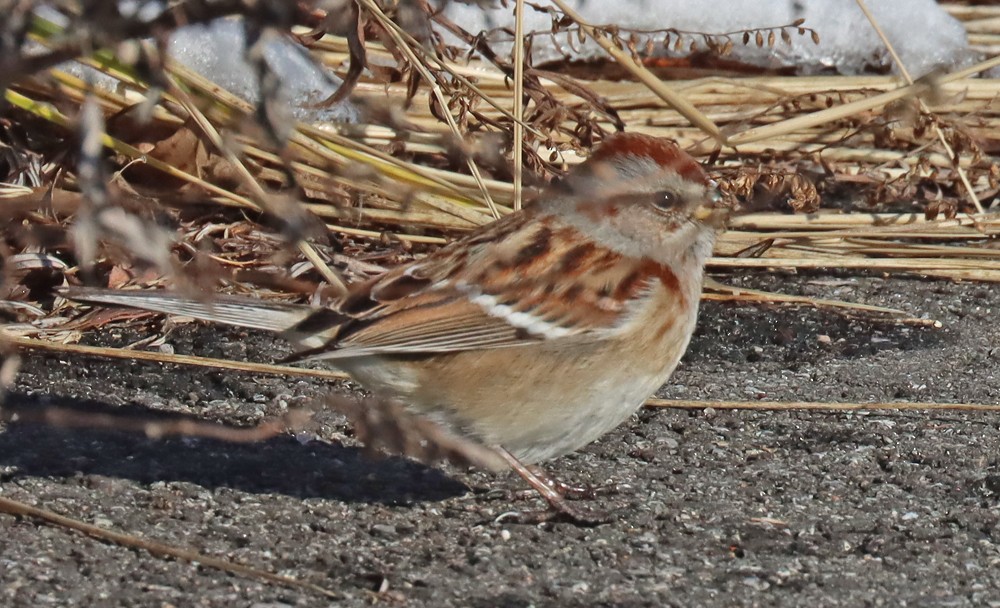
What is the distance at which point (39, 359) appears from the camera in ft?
12.6

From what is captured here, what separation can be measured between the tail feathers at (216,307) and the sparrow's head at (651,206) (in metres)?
0.75

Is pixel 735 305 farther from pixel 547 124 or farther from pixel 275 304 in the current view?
pixel 275 304

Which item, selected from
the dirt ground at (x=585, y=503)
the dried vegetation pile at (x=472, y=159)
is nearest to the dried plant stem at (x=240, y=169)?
the dried vegetation pile at (x=472, y=159)

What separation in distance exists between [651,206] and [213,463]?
4.05 feet

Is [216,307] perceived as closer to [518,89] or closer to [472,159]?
[472,159]

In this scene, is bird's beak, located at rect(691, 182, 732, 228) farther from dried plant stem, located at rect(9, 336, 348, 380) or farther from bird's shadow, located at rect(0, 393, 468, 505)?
dried plant stem, located at rect(9, 336, 348, 380)

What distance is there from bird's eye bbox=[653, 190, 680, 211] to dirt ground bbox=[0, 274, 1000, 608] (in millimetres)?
590

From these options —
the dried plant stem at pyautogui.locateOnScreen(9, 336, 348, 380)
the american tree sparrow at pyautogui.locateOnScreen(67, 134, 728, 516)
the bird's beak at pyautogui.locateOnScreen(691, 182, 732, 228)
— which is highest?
the bird's beak at pyautogui.locateOnScreen(691, 182, 732, 228)

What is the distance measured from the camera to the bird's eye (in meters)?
3.54

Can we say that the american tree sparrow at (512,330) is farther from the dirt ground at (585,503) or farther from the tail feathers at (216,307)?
the dirt ground at (585,503)

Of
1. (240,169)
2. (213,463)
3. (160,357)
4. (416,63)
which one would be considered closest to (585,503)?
(213,463)

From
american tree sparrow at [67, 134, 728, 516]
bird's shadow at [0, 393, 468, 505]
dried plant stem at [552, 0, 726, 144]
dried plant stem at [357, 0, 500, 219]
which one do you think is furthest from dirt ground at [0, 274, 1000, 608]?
dried plant stem at [357, 0, 500, 219]

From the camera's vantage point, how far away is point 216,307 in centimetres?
320

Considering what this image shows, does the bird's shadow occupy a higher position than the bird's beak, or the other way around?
the bird's beak
